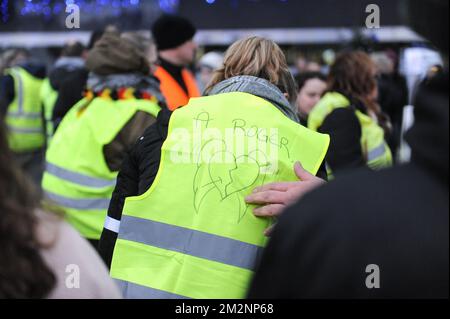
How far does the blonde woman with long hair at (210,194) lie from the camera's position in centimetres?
270

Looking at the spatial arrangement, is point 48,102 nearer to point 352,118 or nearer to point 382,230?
point 352,118

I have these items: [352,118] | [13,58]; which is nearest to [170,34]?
[352,118]

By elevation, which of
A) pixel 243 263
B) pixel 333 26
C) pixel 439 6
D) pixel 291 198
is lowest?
pixel 333 26

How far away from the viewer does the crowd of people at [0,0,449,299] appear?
4.68 feet

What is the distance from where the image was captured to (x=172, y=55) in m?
6.15

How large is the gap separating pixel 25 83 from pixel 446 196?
8175mm

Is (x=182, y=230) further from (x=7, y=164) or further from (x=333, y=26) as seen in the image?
(x=333, y=26)

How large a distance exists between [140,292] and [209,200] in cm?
39

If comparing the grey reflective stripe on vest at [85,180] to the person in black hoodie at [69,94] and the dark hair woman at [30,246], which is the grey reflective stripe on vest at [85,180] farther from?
the dark hair woman at [30,246]

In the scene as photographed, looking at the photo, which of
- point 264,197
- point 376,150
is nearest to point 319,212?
point 264,197

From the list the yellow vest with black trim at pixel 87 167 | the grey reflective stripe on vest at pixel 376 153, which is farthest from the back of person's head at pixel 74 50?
the grey reflective stripe on vest at pixel 376 153

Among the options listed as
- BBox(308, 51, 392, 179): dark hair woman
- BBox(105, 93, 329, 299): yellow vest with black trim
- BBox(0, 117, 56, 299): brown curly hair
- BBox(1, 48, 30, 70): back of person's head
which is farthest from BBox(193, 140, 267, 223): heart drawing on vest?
BBox(1, 48, 30, 70): back of person's head

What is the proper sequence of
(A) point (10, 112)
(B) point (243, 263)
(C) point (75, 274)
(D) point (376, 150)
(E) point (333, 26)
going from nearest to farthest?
(C) point (75, 274) → (B) point (243, 263) → (D) point (376, 150) → (A) point (10, 112) → (E) point (333, 26)

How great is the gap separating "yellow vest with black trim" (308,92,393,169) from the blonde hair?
87.8 inches
